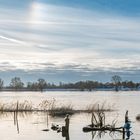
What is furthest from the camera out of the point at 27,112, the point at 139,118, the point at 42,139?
the point at 27,112

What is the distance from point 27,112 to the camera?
69.0m

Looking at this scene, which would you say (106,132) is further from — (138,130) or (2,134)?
(2,134)

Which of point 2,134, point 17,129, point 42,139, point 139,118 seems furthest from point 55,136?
point 139,118

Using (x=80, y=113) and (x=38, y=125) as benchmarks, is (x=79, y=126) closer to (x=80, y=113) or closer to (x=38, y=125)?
(x=38, y=125)

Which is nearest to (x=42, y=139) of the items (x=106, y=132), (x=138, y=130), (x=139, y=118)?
(x=106, y=132)

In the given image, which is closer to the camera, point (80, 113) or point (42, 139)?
point (42, 139)

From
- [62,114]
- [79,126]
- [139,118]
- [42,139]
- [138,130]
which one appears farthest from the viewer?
[62,114]

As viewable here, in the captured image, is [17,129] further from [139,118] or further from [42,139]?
[139,118]

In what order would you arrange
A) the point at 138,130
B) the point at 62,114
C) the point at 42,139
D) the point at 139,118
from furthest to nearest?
the point at 62,114
the point at 139,118
the point at 138,130
the point at 42,139

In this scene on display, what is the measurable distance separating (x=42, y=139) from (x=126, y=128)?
7733 millimetres

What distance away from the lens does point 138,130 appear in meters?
43.9

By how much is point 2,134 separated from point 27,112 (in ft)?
92.8

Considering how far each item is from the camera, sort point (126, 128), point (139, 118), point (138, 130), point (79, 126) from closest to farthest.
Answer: point (126, 128), point (138, 130), point (79, 126), point (139, 118)

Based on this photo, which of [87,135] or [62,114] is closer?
[87,135]
